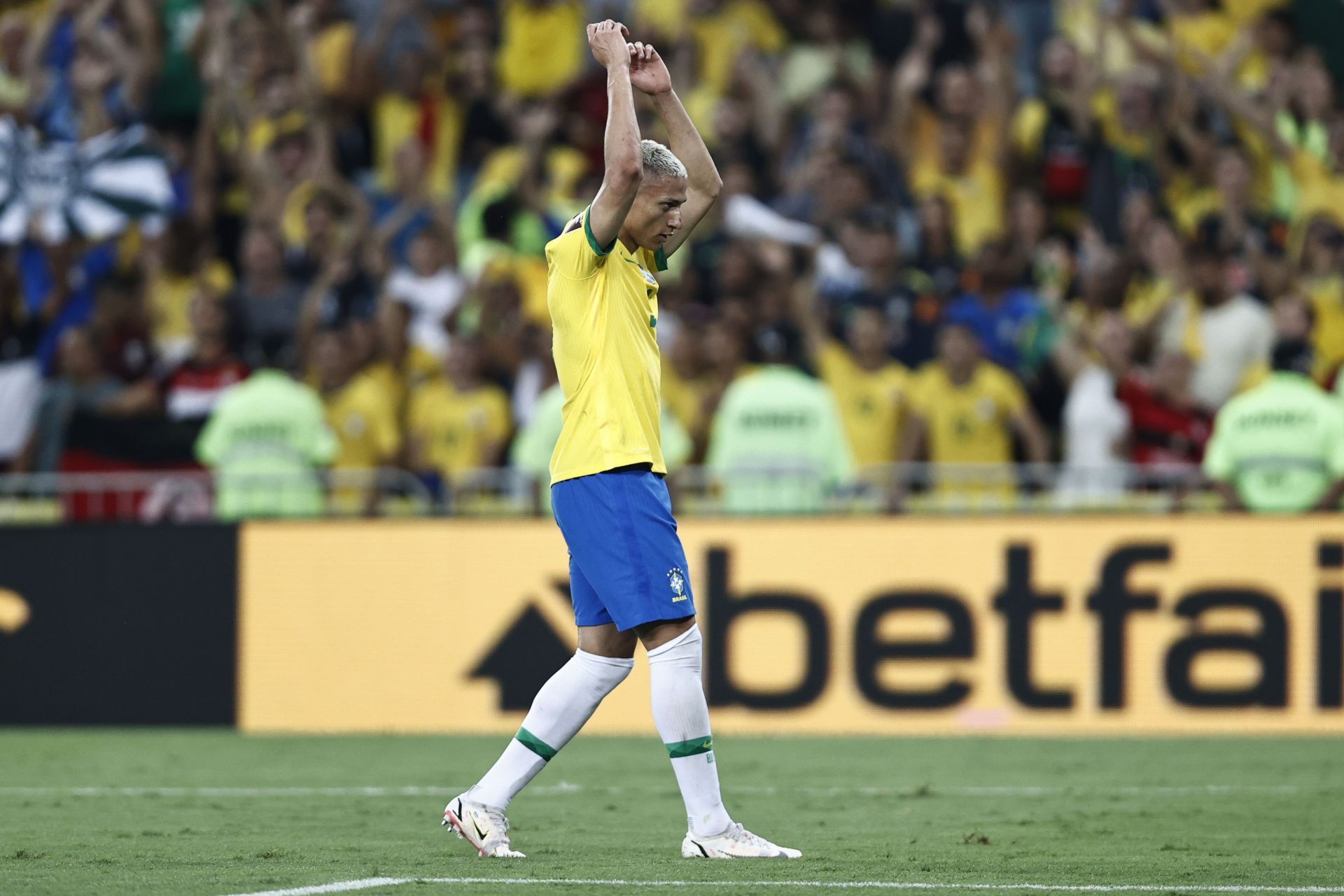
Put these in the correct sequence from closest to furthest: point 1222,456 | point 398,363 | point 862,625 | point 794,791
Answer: point 794,791 → point 1222,456 → point 862,625 → point 398,363

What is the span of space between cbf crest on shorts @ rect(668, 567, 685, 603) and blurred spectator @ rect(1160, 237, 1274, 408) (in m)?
8.02

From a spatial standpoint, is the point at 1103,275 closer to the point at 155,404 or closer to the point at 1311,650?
the point at 1311,650

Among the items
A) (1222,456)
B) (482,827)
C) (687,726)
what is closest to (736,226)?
(1222,456)

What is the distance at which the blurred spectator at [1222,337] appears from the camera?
14234 millimetres

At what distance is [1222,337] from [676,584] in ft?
27.1

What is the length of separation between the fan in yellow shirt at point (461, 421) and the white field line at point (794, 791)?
4.78m

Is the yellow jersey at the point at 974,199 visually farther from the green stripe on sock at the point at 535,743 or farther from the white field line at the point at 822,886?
the white field line at the point at 822,886

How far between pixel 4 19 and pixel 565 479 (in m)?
11.8

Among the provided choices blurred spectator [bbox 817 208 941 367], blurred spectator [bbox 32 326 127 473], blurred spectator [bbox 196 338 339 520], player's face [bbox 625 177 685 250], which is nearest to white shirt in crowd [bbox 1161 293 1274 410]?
blurred spectator [bbox 817 208 941 367]

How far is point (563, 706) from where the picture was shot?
7.16 meters

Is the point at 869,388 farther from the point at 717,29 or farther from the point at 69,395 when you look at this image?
the point at 69,395

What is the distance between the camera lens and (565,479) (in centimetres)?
708

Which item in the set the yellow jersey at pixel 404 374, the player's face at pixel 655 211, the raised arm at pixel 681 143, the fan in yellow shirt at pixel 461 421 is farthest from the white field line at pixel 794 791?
the yellow jersey at pixel 404 374

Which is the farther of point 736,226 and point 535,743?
point 736,226
